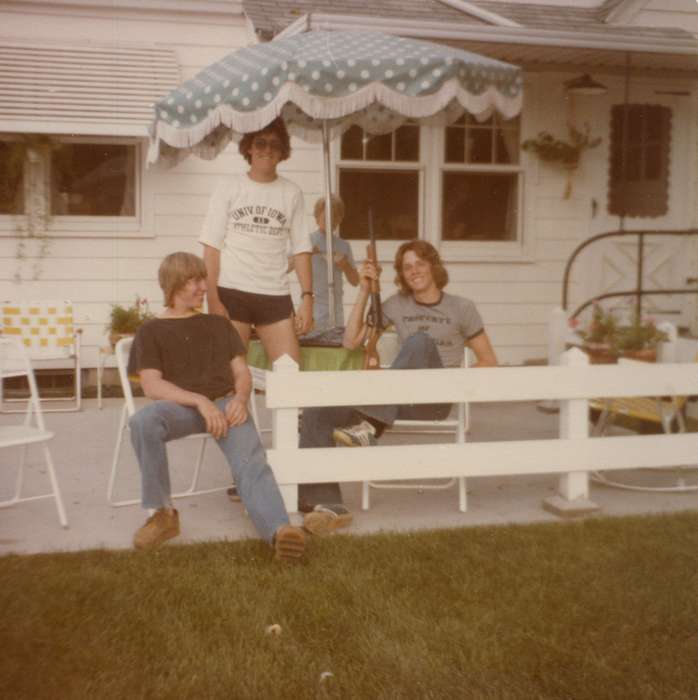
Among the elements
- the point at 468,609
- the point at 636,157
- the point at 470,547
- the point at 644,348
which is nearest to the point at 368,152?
the point at 636,157

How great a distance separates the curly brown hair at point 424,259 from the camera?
5.41 metres

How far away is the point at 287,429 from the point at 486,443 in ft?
3.18

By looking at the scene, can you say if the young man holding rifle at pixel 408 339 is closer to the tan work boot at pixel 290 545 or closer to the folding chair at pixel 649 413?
the tan work boot at pixel 290 545

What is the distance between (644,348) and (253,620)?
4125mm

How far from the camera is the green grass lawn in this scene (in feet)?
10.4

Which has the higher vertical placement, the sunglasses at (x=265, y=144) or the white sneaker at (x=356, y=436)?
the sunglasses at (x=265, y=144)

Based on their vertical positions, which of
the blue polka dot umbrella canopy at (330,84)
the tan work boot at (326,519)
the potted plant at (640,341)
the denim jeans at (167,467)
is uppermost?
the blue polka dot umbrella canopy at (330,84)

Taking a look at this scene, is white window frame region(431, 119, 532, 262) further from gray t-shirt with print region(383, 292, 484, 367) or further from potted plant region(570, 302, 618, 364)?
gray t-shirt with print region(383, 292, 484, 367)

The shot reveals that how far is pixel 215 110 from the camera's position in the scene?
533 centimetres

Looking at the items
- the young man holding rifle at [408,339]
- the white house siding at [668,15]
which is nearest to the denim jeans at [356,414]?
the young man holding rifle at [408,339]

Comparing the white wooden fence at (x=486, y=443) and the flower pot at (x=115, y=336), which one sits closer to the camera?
the white wooden fence at (x=486, y=443)

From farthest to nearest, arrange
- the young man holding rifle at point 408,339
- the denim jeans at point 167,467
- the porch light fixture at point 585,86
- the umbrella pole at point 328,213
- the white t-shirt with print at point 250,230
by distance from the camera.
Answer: the porch light fixture at point 585,86 → the umbrella pole at point 328,213 → the white t-shirt with print at point 250,230 → the young man holding rifle at point 408,339 → the denim jeans at point 167,467

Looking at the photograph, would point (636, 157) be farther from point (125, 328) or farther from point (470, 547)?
point (470, 547)

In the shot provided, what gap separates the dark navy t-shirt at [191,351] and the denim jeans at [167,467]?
154 mm
